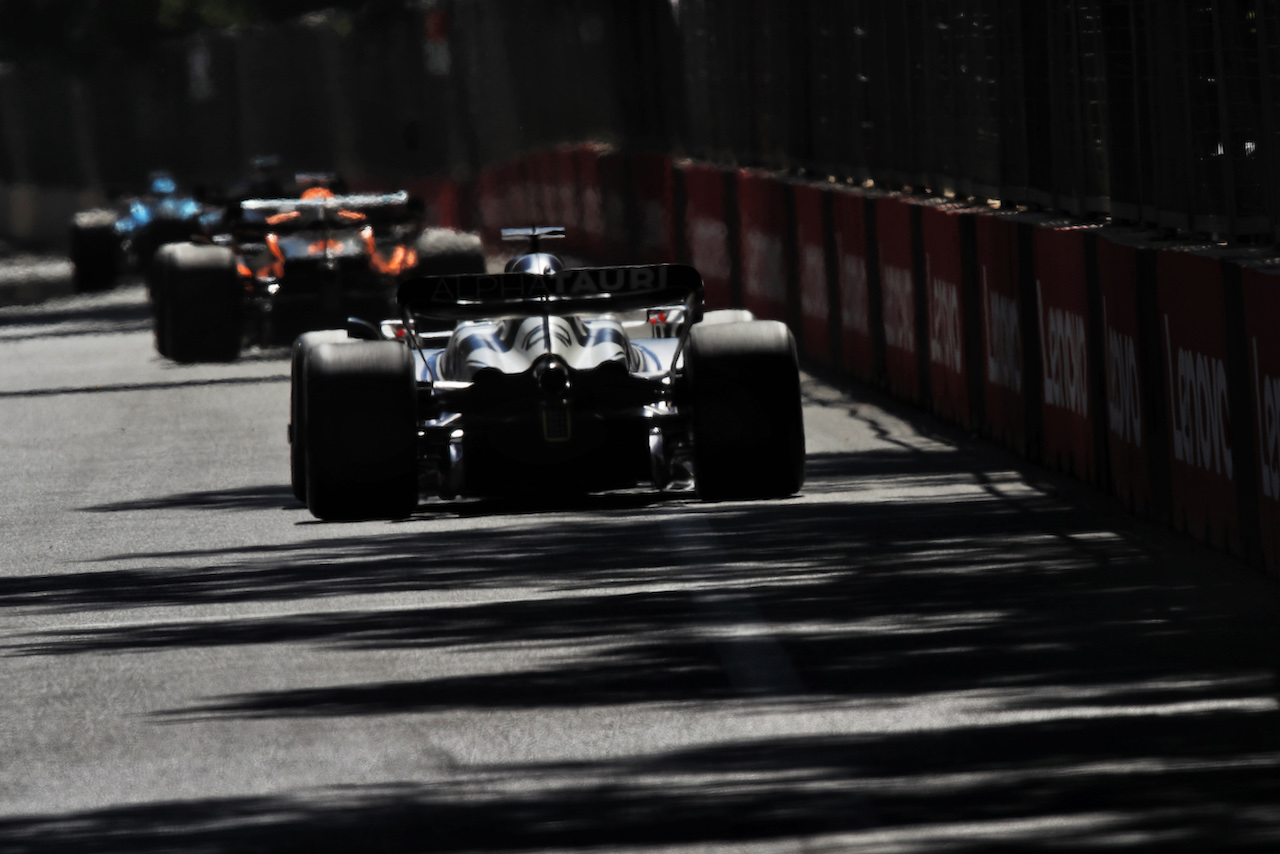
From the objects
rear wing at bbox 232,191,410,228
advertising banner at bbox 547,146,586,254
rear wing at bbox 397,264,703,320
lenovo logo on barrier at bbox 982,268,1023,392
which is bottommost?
advertising banner at bbox 547,146,586,254

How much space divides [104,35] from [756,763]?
54.5 metres

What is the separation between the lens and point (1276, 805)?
6410 mm

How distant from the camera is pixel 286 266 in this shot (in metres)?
22.4

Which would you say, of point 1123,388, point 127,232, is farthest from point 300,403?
point 127,232

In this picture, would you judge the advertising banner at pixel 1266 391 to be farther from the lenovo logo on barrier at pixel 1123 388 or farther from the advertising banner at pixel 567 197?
the advertising banner at pixel 567 197

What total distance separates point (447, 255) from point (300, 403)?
11.5 metres

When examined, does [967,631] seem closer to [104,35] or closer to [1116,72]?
[1116,72]

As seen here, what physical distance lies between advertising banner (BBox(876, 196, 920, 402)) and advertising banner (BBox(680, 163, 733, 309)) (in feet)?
18.4

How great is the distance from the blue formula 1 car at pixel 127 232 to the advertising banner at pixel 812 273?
12.5 meters

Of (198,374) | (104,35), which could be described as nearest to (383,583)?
(198,374)

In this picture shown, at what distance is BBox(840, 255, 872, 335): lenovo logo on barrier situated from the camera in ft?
61.1

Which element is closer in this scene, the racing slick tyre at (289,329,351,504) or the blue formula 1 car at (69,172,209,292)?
the racing slick tyre at (289,329,351,504)

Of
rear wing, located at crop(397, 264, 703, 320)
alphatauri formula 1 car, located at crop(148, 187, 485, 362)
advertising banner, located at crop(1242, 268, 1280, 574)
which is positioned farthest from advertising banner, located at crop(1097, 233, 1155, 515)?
alphatauri formula 1 car, located at crop(148, 187, 485, 362)

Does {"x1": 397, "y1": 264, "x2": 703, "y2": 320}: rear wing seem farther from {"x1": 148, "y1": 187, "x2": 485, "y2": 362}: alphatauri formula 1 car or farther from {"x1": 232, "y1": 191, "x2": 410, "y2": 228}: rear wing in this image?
{"x1": 232, "y1": 191, "x2": 410, "y2": 228}: rear wing
